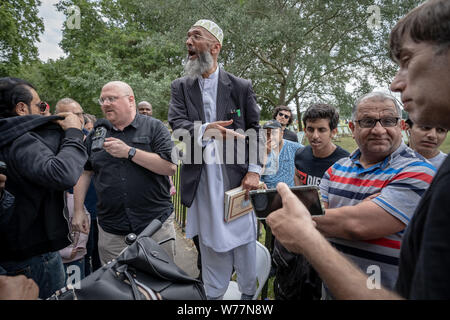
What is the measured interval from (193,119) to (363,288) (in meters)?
1.74

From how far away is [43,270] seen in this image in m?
1.72

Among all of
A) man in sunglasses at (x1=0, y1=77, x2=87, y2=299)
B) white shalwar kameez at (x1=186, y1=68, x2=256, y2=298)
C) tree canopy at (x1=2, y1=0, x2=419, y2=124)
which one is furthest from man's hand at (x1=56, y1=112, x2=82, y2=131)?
tree canopy at (x1=2, y1=0, x2=419, y2=124)

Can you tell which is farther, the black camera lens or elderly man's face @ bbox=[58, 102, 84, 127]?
elderly man's face @ bbox=[58, 102, 84, 127]

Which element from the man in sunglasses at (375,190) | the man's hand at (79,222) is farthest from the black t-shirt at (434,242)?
the man's hand at (79,222)

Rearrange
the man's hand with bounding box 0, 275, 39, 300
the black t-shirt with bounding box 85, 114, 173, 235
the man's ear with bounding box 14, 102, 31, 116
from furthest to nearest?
1. the black t-shirt with bounding box 85, 114, 173, 235
2. the man's ear with bounding box 14, 102, 31, 116
3. the man's hand with bounding box 0, 275, 39, 300

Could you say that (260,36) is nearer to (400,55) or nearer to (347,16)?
(347,16)

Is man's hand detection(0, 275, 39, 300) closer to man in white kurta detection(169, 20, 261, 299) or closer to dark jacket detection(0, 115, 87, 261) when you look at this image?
dark jacket detection(0, 115, 87, 261)

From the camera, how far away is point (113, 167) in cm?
239

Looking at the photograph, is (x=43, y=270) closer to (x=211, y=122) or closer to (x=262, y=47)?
(x=211, y=122)

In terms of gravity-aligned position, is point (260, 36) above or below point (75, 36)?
below

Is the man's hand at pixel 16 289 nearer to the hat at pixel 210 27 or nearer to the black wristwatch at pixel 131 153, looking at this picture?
the black wristwatch at pixel 131 153

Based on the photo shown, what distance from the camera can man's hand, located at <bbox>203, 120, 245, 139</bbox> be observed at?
1.95m

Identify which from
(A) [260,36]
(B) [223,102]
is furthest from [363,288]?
(A) [260,36]

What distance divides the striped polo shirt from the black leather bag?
38.9 inches
